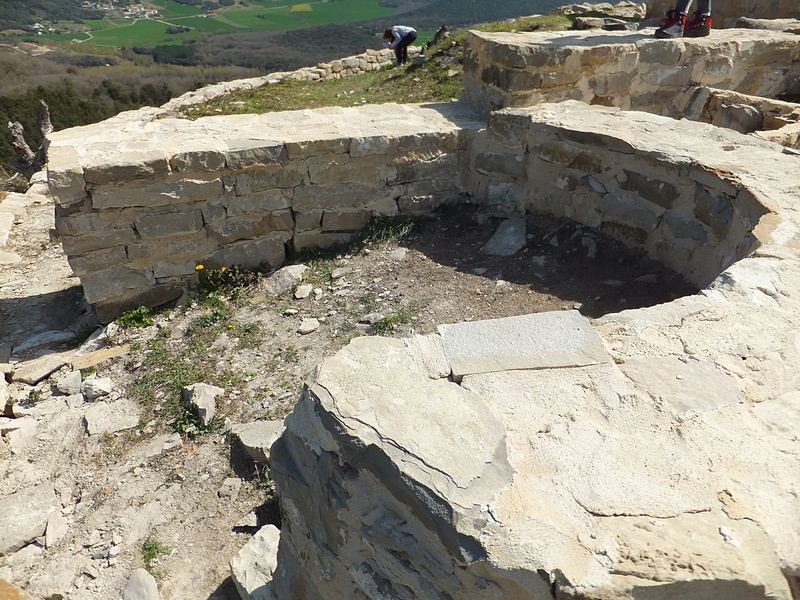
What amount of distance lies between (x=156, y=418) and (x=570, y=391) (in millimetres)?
2639

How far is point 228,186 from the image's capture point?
13.8 ft

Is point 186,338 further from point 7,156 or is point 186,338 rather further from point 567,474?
point 7,156

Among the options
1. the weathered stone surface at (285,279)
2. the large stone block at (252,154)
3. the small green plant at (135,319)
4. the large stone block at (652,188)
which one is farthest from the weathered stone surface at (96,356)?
the large stone block at (652,188)

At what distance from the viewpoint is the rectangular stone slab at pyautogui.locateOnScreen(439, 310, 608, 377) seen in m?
1.99

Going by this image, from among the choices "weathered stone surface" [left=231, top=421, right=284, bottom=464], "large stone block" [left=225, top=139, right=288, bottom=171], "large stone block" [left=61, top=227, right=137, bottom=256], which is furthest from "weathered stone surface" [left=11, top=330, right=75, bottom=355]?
"weathered stone surface" [left=231, top=421, right=284, bottom=464]

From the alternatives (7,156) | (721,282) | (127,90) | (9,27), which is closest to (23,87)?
(127,90)

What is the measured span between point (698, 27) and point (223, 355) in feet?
18.2

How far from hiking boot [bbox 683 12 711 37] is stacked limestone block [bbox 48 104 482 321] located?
104 inches

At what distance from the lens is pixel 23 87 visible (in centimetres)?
2219

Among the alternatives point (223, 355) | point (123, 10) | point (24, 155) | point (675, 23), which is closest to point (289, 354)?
point (223, 355)

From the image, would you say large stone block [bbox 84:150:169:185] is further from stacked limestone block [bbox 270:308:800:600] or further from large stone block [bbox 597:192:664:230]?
large stone block [bbox 597:192:664:230]

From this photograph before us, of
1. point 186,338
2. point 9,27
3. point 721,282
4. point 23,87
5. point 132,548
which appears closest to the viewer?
point 721,282

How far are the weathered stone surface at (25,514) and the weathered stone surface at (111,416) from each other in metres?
0.39

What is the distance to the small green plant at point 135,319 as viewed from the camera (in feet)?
13.9
